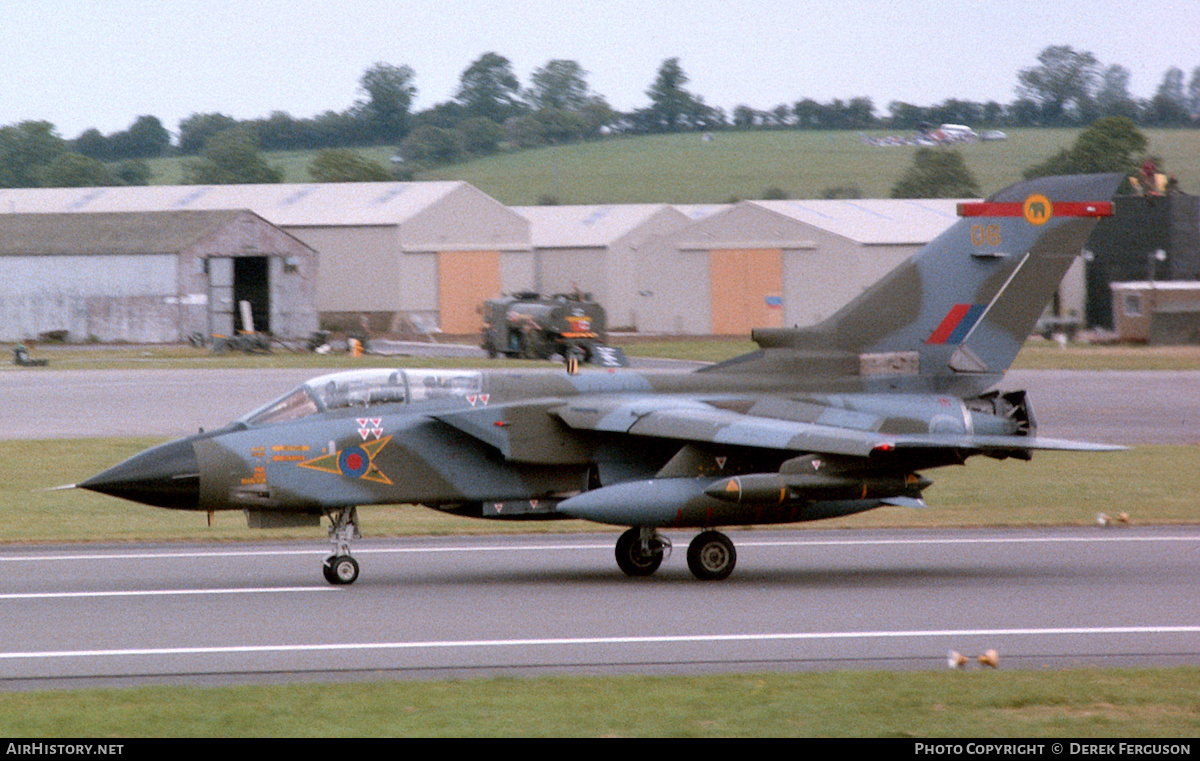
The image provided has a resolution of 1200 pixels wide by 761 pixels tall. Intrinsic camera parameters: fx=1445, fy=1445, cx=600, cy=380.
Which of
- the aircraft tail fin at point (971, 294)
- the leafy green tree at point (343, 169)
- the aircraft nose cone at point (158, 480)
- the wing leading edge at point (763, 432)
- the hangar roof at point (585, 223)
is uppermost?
the leafy green tree at point (343, 169)

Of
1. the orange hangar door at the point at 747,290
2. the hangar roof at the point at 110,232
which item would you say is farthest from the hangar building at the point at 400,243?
the orange hangar door at the point at 747,290

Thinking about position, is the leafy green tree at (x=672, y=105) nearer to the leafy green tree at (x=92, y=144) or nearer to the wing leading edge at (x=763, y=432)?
the leafy green tree at (x=92, y=144)

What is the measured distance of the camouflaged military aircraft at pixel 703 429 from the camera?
15.1 metres

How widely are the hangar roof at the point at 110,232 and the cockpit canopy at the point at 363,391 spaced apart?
149ft

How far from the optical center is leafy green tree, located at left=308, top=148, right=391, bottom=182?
367 ft

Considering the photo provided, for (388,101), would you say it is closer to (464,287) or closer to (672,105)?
(672,105)

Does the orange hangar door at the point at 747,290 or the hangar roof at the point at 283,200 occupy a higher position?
the hangar roof at the point at 283,200

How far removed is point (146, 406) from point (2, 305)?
29587mm

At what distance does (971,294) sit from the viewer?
56.6ft

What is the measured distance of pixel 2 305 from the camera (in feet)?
200

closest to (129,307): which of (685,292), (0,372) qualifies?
(0,372)

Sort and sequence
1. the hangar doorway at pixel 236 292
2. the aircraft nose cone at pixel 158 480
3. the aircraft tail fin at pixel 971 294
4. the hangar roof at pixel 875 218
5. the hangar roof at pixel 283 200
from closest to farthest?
the aircraft nose cone at pixel 158 480 → the aircraft tail fin at pixel 971 294 → the hangar doorway at pixel 236 292 → the hangar roof at pixel 875 218 → the hangar roof at pixel 283 200

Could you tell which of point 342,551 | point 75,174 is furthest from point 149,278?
point 75,174

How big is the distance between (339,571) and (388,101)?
14575 centimetres
